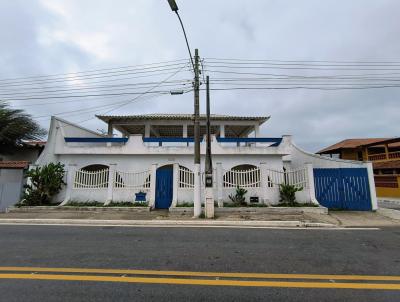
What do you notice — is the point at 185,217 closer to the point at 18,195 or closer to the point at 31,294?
the point at 31,294

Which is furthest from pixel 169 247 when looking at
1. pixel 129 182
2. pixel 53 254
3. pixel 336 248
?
pixel 129 182

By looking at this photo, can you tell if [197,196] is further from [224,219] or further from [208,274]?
[208,274]

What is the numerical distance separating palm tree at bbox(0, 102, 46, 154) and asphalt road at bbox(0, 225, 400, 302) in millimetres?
9967

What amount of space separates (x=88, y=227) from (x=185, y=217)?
3337 mm

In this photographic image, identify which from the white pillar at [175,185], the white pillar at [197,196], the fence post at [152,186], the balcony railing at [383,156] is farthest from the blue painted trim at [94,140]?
the balcony railing at [383,156]

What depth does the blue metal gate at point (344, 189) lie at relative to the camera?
1059cm

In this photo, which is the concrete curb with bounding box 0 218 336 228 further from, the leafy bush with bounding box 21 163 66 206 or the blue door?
the blue door

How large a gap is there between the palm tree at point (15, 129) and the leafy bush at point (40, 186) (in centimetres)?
518

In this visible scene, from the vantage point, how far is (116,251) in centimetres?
487

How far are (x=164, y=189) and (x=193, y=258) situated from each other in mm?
7223

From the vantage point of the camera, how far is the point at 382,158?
22.0 meters

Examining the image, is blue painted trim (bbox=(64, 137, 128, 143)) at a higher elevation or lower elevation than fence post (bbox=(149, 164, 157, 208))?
higher

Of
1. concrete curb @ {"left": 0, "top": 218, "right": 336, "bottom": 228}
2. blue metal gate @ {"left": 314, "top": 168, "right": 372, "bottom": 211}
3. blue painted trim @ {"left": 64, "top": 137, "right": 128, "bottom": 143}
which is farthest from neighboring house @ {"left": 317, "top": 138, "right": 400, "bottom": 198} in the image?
blue painted trim @ {"left": 64, "top": 137, "right": 128, "bottom": 143}

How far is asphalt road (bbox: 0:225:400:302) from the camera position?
3.04 m
